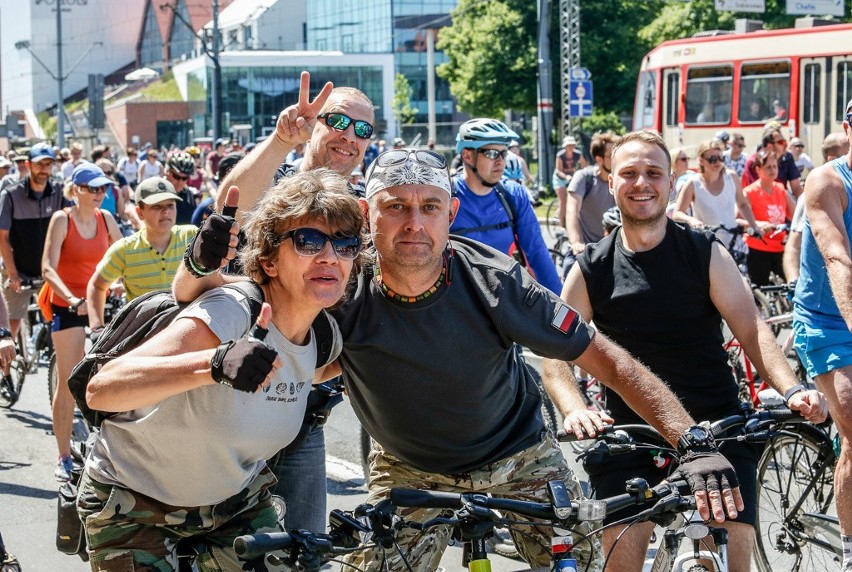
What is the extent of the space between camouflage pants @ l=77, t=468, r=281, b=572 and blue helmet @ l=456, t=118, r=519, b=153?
14.8 feet

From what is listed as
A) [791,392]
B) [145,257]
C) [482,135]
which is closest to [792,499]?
[791,392]

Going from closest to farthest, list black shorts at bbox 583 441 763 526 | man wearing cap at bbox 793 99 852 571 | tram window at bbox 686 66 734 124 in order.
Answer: black shorts at bbox 583 441 763 526 < man wearing cap at bbox 793 99 852 571 < tram window at bbox 686 66 734 124

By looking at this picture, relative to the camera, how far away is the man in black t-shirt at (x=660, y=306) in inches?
176

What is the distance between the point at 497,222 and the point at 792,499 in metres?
2.94

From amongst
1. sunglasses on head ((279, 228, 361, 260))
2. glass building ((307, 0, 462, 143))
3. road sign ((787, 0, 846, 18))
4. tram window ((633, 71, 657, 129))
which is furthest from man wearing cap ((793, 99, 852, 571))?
glass building ((307, 0, 462, 143))

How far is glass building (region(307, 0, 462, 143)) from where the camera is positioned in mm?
86500

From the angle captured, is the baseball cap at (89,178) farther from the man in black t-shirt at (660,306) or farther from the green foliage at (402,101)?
the green foliage at (402,101)

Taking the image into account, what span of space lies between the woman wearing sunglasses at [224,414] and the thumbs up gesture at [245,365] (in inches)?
12.3

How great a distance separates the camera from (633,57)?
1889 inches

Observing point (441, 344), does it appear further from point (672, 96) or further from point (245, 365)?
point (672, 96)

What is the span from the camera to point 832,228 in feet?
16.5

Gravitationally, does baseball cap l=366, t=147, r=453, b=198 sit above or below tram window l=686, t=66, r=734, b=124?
below

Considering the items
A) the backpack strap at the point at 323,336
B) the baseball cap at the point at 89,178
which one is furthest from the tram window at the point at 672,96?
the backpack strap at the point at 323,336

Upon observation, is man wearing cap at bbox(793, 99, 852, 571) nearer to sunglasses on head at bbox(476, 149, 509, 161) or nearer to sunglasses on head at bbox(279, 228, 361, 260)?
sunglasses on head at bbox(279, 228, 361, 260)
